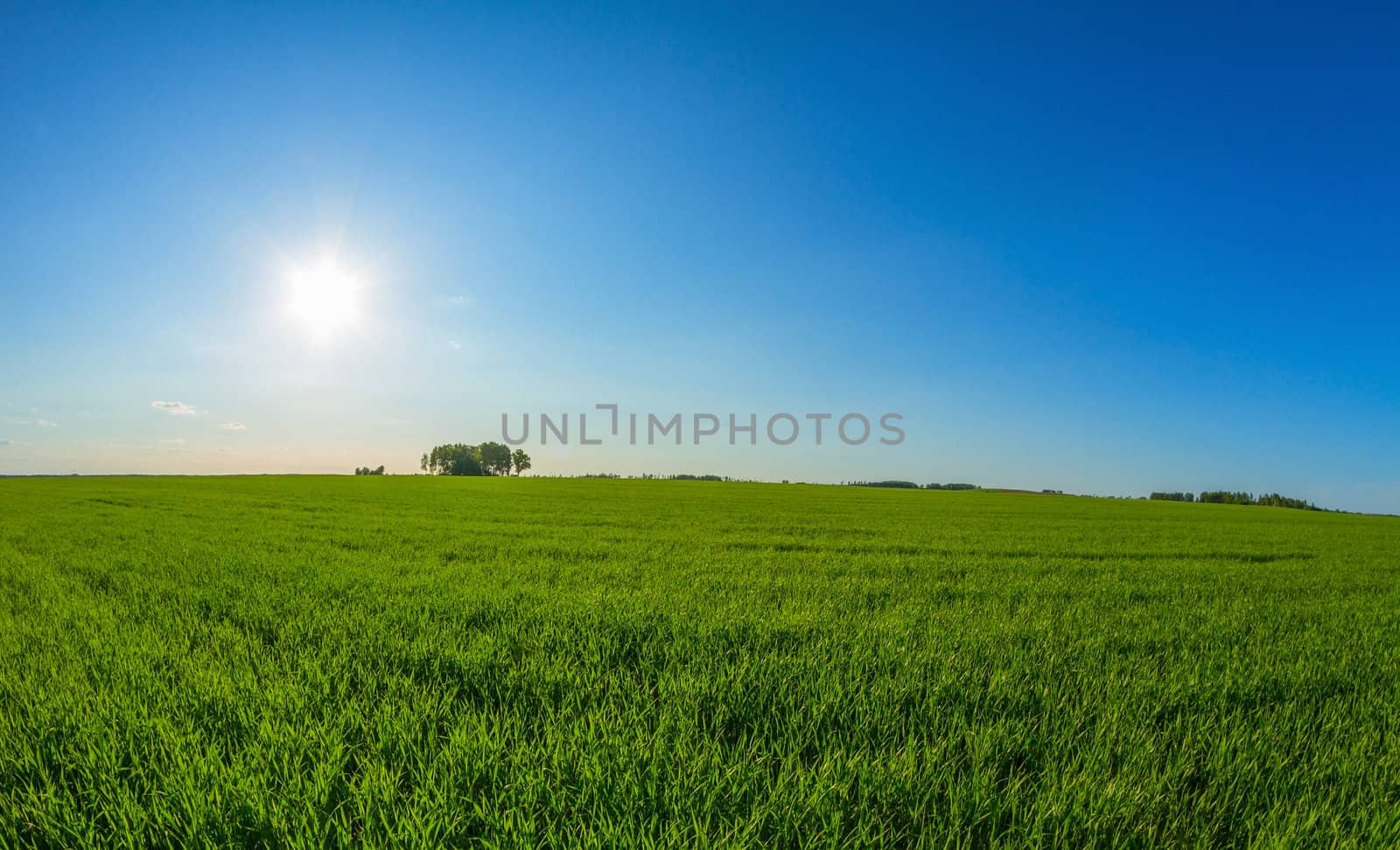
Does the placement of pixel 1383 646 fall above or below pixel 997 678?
below

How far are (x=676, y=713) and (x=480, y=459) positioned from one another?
124m

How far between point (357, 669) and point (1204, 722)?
17.2 ft

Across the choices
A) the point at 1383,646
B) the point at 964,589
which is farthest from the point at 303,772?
the point at 1383,646

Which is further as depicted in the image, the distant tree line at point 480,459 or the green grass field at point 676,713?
the distant tree line at point 480,459

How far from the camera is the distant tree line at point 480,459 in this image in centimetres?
11531

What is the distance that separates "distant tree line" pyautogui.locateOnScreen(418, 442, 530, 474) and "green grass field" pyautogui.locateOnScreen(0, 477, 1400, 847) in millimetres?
115776

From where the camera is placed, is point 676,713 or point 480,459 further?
point 480,459

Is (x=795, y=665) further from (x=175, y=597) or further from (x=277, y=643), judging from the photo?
(x=175, y=597)

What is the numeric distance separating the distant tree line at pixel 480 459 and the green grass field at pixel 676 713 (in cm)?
11578

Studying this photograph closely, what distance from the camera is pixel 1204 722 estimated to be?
3070 mm

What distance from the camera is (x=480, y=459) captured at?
11700 cm

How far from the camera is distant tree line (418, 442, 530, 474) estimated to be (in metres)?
115

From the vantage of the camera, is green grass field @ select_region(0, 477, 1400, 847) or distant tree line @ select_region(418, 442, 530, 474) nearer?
green grass field @ select_region(0, 477, 1400, 847)

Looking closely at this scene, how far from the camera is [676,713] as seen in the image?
295 centimetres
